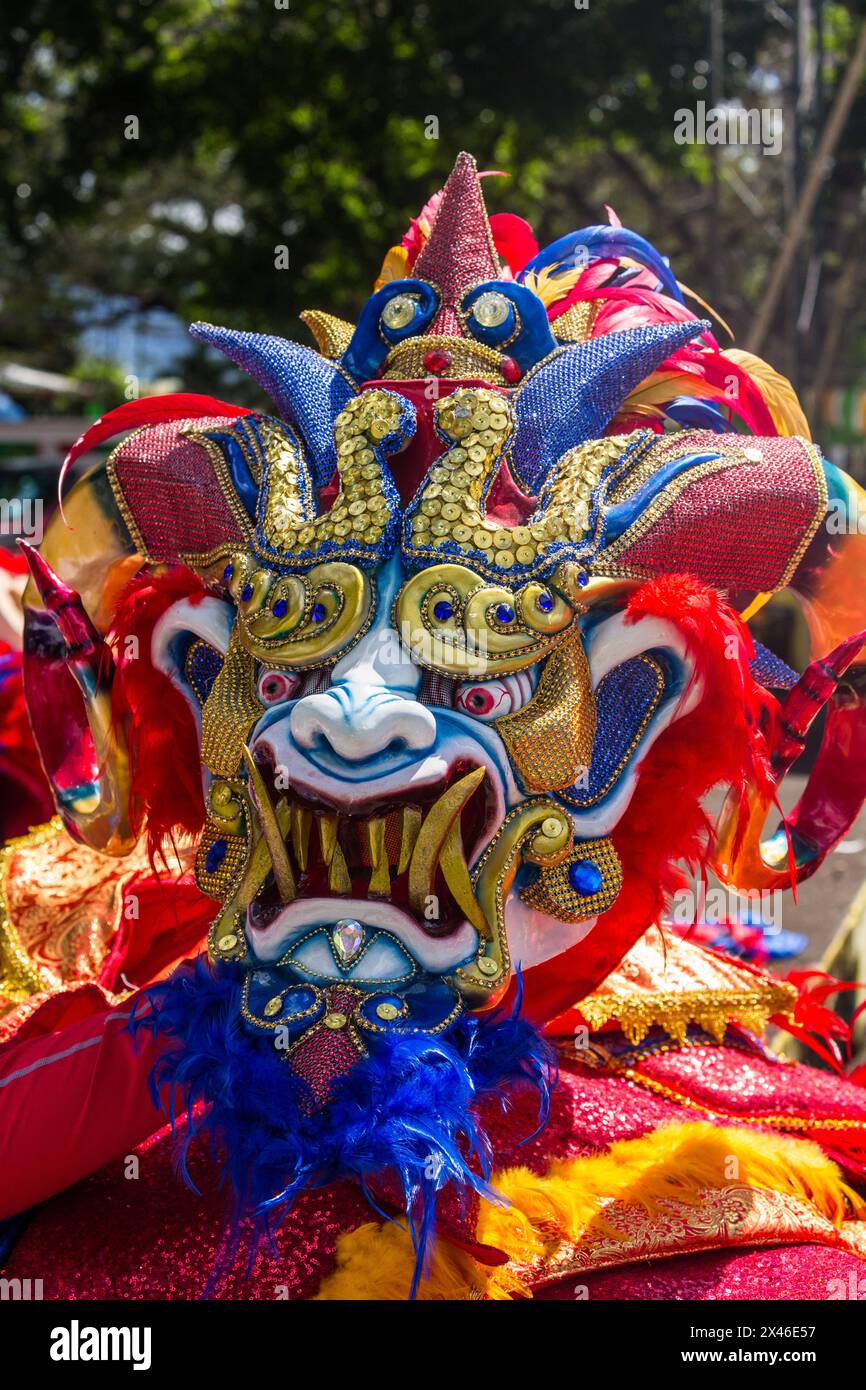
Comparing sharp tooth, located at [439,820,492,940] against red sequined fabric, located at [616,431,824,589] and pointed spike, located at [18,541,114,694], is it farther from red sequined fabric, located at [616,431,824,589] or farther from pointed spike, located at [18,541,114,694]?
pointed spike, located at [18,541,114,694]

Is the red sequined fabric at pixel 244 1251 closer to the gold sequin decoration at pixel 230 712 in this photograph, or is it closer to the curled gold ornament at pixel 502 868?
the curled gold ornament at pixel 502 868

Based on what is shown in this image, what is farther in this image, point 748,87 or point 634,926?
point 748,87

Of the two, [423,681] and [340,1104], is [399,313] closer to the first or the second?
[423,681]

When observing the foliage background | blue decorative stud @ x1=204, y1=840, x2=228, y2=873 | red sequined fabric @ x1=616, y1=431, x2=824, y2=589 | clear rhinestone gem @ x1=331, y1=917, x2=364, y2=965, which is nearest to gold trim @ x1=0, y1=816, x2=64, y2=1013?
blue decorative stud @ x1=204, y1=840, x2=228, y2=873

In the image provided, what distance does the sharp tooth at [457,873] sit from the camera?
182 centimetres

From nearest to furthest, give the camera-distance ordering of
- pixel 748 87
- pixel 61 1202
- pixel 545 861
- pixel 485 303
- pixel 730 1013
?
pixel 545 861 → pixel 61 1202 → pixel 485 303 → pixel 730 1013 → pixel 748 87

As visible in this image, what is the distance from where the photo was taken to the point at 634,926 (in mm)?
2100

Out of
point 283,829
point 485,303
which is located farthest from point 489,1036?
point 485,303

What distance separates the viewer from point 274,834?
1.83 meters

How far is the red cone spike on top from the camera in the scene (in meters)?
2.30

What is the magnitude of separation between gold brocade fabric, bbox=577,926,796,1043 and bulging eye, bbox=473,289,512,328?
1.09 m

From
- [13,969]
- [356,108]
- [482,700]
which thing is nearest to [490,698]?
[482,700]
